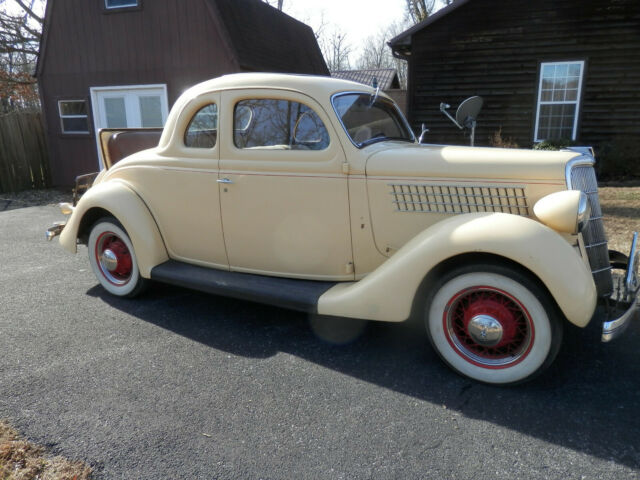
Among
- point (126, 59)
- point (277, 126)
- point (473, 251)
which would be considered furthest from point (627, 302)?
point (126, 59)

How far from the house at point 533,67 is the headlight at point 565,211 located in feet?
30.9

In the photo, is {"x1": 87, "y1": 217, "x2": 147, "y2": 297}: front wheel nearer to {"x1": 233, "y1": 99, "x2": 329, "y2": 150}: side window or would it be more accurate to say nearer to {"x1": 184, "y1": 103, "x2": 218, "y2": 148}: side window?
{"x1": 184, "y1": 103, "x2": 218, "y2": 148}: side window

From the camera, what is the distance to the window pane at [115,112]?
11.7 m

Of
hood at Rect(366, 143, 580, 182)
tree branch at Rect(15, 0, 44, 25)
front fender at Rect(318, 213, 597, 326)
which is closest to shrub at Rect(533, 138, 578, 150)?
hood at Rect(366, 143, 580, 182)

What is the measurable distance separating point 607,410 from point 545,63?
10157 mm

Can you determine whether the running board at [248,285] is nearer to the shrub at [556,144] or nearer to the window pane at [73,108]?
the shrub at [556,144]

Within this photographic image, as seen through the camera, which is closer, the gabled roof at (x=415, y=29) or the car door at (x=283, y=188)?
the car door at (x=283, y=188)

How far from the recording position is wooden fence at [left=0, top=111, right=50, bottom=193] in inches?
455

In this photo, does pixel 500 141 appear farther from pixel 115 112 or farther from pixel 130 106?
pixel 115 112

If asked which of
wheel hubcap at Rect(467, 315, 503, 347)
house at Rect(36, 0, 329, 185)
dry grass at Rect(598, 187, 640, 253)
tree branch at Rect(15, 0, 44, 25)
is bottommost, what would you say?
dry grass at Rect(598, 187, 640, 253)

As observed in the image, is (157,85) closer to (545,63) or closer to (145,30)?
(145,30)

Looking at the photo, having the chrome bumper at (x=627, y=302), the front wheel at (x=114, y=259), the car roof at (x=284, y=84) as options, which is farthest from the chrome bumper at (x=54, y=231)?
the chrome bumper at (x=627, y=302)

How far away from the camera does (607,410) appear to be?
2.53 m

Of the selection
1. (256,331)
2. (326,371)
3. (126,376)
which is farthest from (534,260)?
(126,376)
